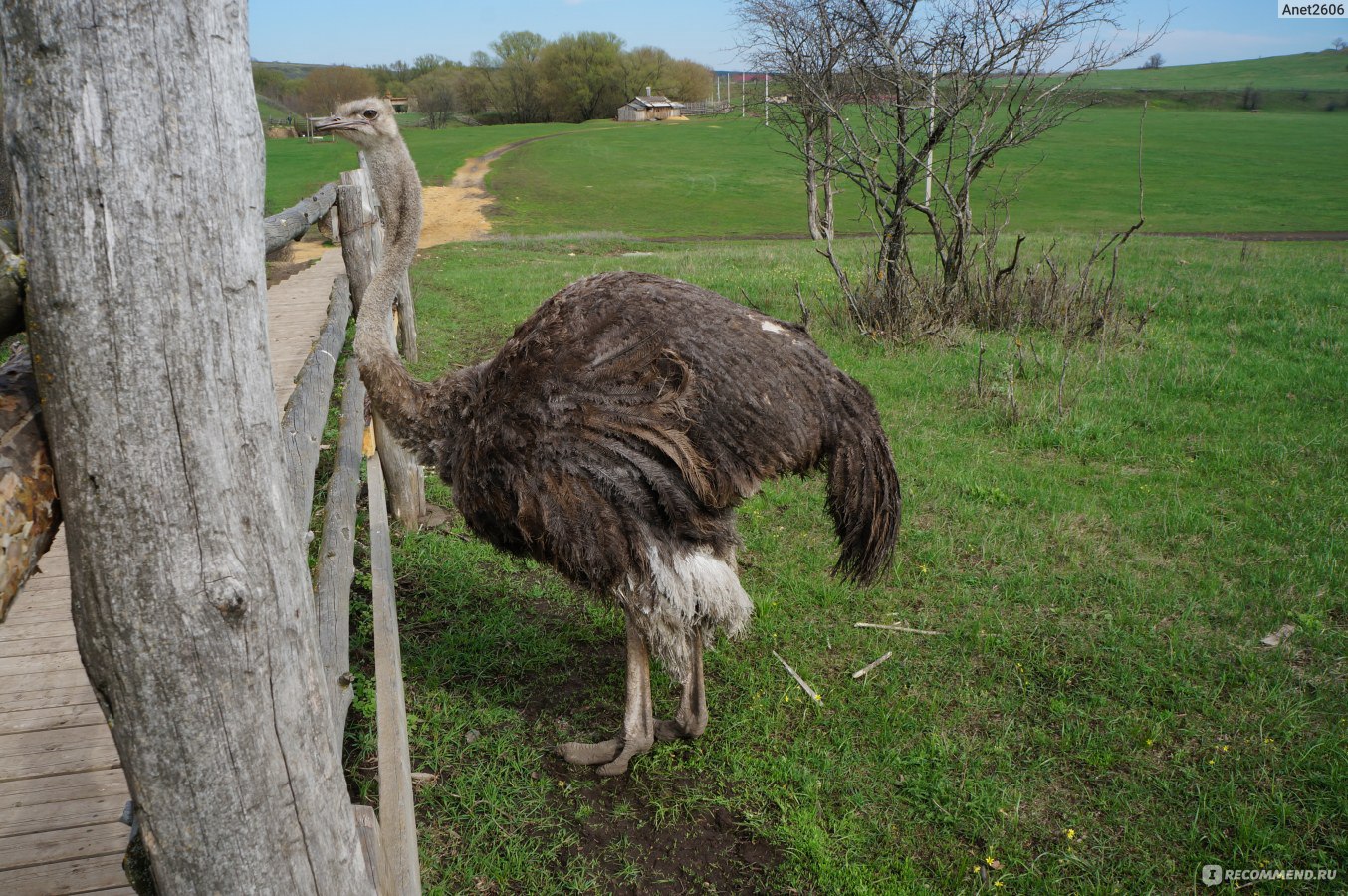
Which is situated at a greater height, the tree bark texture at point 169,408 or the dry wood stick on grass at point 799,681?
the tree bark texture at point 169,408

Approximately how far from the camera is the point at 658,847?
302 cm

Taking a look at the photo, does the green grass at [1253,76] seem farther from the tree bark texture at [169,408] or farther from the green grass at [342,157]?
the tree bark texture at [169,408]

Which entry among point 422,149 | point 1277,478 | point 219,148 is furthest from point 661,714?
point 422,149

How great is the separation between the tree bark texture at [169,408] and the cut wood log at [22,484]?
0.13ft

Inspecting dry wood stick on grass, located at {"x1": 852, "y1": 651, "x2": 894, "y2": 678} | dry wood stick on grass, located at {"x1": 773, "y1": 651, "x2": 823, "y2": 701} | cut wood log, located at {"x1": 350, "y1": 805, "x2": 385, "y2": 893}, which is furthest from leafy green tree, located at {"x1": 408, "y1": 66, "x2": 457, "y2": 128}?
cut wood log, located at {"x1": 350, "y1": 805, "x2": 385, "y2": 893}

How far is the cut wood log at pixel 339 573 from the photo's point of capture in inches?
110

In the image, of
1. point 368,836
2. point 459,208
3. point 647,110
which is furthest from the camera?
point 647,110

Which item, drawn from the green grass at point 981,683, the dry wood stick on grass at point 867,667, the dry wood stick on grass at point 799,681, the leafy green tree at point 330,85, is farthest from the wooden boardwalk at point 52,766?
the leafy green tree at point 330,85

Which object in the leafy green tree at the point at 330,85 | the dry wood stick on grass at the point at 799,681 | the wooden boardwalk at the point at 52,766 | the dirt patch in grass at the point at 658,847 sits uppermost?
the leafy green tree at the point at 330,85

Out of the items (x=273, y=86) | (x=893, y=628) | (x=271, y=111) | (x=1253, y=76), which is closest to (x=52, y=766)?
(x=893, y=628)

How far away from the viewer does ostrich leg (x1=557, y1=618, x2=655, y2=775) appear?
3.37m

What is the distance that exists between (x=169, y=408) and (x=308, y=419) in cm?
274

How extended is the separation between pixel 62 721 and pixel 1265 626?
4.63m

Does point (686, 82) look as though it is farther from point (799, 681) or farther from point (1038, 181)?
point (799, 681)
